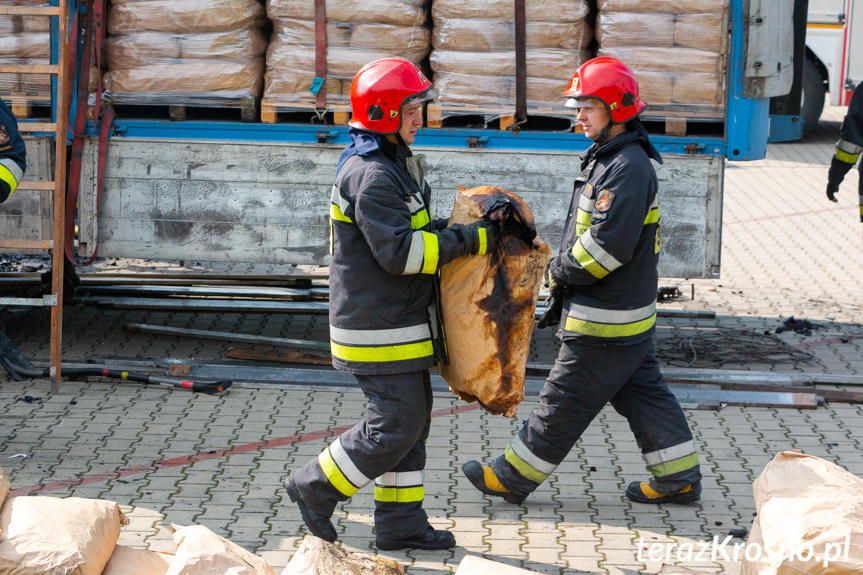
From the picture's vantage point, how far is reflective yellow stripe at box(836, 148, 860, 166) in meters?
7.13

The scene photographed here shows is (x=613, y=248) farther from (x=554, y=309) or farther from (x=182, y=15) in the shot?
(x=182, y=15)

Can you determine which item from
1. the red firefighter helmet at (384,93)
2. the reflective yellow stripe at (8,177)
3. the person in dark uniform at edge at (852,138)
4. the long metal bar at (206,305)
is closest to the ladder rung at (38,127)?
the reflective yellow stripe at (8,177)

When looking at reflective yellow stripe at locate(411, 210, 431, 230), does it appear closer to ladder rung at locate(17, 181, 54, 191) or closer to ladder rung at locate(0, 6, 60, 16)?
ladder rung at locate(17, 181, 54, 191)

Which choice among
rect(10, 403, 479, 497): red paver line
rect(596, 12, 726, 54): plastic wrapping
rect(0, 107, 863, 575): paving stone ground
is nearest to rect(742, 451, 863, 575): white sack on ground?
rect(0, 107, 863, 575): paving stone ground

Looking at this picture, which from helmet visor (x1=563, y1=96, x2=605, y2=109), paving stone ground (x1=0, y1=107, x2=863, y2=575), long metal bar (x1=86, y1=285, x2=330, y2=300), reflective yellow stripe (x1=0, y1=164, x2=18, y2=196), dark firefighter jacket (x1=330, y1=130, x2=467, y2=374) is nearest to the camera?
dark firefighter jacket (x1=330, y1=130, x2=467, y2=374)

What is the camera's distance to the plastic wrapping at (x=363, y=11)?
622 centimetres

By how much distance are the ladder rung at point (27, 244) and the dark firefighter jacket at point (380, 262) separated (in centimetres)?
274

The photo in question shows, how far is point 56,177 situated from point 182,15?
47.3 inches

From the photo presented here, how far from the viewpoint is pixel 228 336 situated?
285 inches

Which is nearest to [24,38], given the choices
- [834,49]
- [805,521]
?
[805,521]

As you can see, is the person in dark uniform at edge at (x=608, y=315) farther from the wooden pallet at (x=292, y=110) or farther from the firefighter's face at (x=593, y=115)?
the wooden pallet at (x=292, y=110)

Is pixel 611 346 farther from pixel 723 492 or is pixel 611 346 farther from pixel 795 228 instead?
pixel 795 228

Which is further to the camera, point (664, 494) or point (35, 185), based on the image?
point (35, 185)

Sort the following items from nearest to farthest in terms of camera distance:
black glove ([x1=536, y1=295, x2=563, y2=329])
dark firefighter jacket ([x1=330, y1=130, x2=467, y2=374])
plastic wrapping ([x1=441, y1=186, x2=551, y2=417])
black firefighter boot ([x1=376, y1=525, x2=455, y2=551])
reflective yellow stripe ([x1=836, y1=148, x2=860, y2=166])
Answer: dark firefighter jacket ([x1=330, y1=130, x2=467, y2=374]) < plastic wrapping ([x1=441, y1=186, x2=551, y2=417]) < black firefighter boot ([x1=376, y1=525, x2=455, y2=551]) < black glove ([x1=536, y1=295, x2=563, y2=329]) < reflective yellow stripe ([x1=836, y1=148, x2=860, y2=166])
